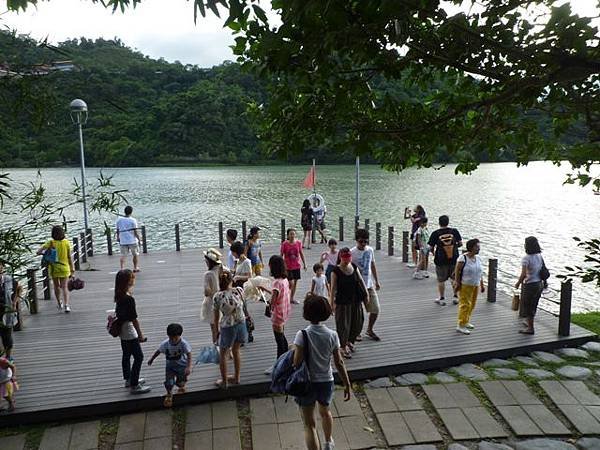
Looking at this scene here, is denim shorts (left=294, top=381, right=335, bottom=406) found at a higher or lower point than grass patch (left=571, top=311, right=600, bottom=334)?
higher

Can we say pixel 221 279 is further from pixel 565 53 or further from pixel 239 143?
pixel 239 143

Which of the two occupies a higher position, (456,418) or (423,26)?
(423,26)

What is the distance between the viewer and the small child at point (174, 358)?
5.04m

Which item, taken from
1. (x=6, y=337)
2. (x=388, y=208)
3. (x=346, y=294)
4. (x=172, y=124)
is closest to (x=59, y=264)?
(x=6, y=337)

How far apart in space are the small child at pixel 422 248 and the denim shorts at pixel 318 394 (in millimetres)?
7164

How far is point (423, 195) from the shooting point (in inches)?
1508

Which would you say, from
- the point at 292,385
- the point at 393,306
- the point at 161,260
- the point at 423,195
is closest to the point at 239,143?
the point at 423,195

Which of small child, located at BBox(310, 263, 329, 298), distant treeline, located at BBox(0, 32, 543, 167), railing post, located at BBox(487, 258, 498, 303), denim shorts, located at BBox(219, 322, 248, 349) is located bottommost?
railing post, located at BBox(487, 258, 498, 303)

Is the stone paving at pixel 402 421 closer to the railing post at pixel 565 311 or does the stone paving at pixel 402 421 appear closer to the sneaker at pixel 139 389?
the sneaker at pixel 139 389

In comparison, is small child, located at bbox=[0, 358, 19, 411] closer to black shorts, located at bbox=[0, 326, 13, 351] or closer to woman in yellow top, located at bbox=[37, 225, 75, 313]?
black shorts, located at bbox=[0, 326, 13, 351]

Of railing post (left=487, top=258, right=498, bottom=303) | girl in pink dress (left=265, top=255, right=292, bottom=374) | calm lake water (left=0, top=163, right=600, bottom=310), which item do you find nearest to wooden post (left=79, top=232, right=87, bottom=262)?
calm lake water (left=0, top=163, right=600, bottom=310)

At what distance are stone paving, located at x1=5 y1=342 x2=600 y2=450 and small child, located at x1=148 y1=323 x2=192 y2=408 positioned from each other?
13.6 inches

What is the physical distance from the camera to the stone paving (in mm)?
4785

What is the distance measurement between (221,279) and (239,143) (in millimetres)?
66143
